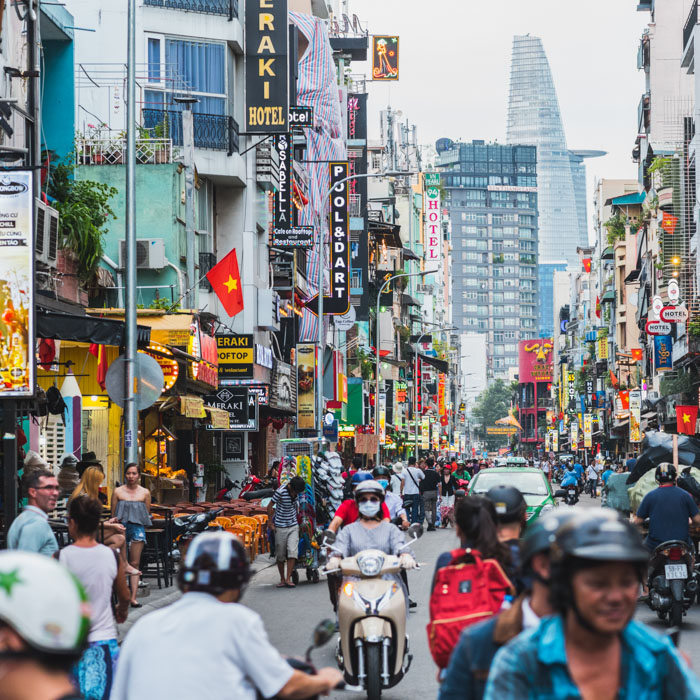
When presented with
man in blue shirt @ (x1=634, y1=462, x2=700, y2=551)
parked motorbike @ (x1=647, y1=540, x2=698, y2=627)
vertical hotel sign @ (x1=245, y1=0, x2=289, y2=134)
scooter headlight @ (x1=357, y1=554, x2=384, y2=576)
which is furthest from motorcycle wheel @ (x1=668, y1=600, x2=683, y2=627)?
vertical hotel sign @ (x1=245, y1=0, x2=289, y2=134)

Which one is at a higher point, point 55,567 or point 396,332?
point 396,332

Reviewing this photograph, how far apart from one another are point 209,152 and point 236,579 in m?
31.6

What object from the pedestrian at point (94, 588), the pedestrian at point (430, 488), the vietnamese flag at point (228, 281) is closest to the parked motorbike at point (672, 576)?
the pedestrian at point (94, 588)

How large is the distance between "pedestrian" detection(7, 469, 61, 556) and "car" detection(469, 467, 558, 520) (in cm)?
1278

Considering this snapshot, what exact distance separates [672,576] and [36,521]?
24.1 feet

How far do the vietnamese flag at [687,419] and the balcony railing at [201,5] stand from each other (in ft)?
58.8

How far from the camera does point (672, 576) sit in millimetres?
14227

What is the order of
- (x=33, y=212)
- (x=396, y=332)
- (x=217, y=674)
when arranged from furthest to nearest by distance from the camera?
1. (x=396, y=332)
2. (x=33, y=212)
3. (x=217, y=674)

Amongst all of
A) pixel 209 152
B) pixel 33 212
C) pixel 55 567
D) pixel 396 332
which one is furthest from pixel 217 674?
pixel 396 332

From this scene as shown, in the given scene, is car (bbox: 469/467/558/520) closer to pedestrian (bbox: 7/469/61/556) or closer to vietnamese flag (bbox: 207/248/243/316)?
vietnamese flag (bbox: 207/248/243/316)

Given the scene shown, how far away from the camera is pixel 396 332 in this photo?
96812 millimetres

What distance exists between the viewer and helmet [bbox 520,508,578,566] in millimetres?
3838

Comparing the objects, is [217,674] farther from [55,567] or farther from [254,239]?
[254,239]

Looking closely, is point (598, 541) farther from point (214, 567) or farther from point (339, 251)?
point (339, 251)
